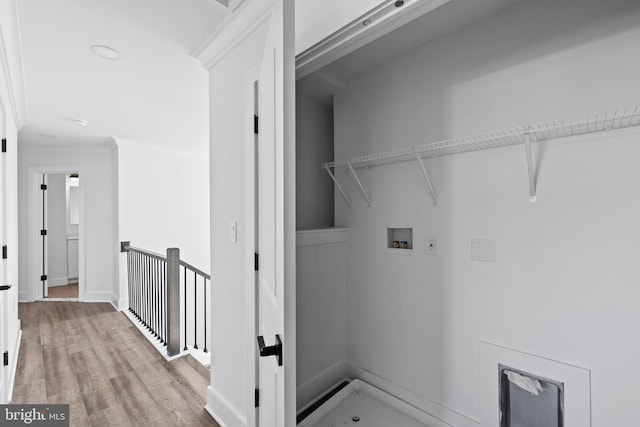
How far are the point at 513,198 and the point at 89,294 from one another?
5.56 metres

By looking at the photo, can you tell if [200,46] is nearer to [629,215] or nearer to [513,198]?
[513,198]

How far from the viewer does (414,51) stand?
1991mm

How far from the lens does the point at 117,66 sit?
225 cm

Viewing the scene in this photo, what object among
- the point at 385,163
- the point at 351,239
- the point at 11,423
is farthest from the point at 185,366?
the point at 385,163

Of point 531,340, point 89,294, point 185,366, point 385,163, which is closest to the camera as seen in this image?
point 531,340

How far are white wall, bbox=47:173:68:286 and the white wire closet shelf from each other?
6.42 meters

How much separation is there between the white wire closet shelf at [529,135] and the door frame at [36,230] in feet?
15.2

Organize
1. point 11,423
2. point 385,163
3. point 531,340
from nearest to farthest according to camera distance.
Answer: point 531,340, point 11,423, point 385,163

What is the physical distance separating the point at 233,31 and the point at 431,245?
1.70 m

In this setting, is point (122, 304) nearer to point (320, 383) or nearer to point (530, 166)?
point (320, 383)

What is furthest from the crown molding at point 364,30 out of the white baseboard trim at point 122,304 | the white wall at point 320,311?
the white baseboard trim at point 122,304

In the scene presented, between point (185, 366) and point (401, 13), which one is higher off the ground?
point (401, 13)

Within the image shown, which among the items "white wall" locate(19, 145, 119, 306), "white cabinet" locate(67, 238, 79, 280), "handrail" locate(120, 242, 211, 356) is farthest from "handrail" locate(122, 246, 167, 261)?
"white cabinet" locate(67, 238, 79, 280)

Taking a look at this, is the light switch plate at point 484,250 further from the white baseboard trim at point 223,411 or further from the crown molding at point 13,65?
the crown molding at point 13,65
